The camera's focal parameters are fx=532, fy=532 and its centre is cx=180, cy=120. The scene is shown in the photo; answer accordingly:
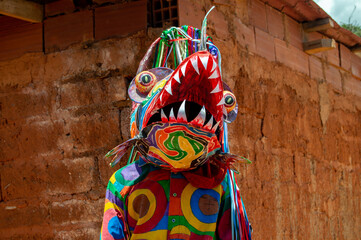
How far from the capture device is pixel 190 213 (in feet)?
8.38

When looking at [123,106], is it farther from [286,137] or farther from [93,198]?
[286,137]

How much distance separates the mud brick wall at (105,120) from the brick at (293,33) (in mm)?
22

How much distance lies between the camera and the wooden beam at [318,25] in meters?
5.63

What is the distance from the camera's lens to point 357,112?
679 cm

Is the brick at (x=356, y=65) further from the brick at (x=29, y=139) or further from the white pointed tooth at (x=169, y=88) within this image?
the white pointed tooth at (x=169, y=88)

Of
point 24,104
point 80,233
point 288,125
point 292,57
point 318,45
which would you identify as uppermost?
point 318,45

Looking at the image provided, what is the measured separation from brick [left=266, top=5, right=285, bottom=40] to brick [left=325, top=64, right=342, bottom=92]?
1.10 metres

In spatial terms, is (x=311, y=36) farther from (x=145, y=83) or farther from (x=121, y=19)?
(x=145, y=83)

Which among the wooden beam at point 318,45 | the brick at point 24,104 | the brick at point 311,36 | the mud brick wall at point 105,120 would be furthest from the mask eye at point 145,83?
the brick at point 311,36

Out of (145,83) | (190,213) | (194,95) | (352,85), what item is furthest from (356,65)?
(194,95)

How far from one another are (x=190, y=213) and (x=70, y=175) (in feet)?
5.13

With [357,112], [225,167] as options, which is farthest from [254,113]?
[357,112]

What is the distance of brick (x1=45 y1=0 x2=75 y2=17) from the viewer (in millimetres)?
4086

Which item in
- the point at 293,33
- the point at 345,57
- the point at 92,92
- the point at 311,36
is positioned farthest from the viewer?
the point at 345,57
